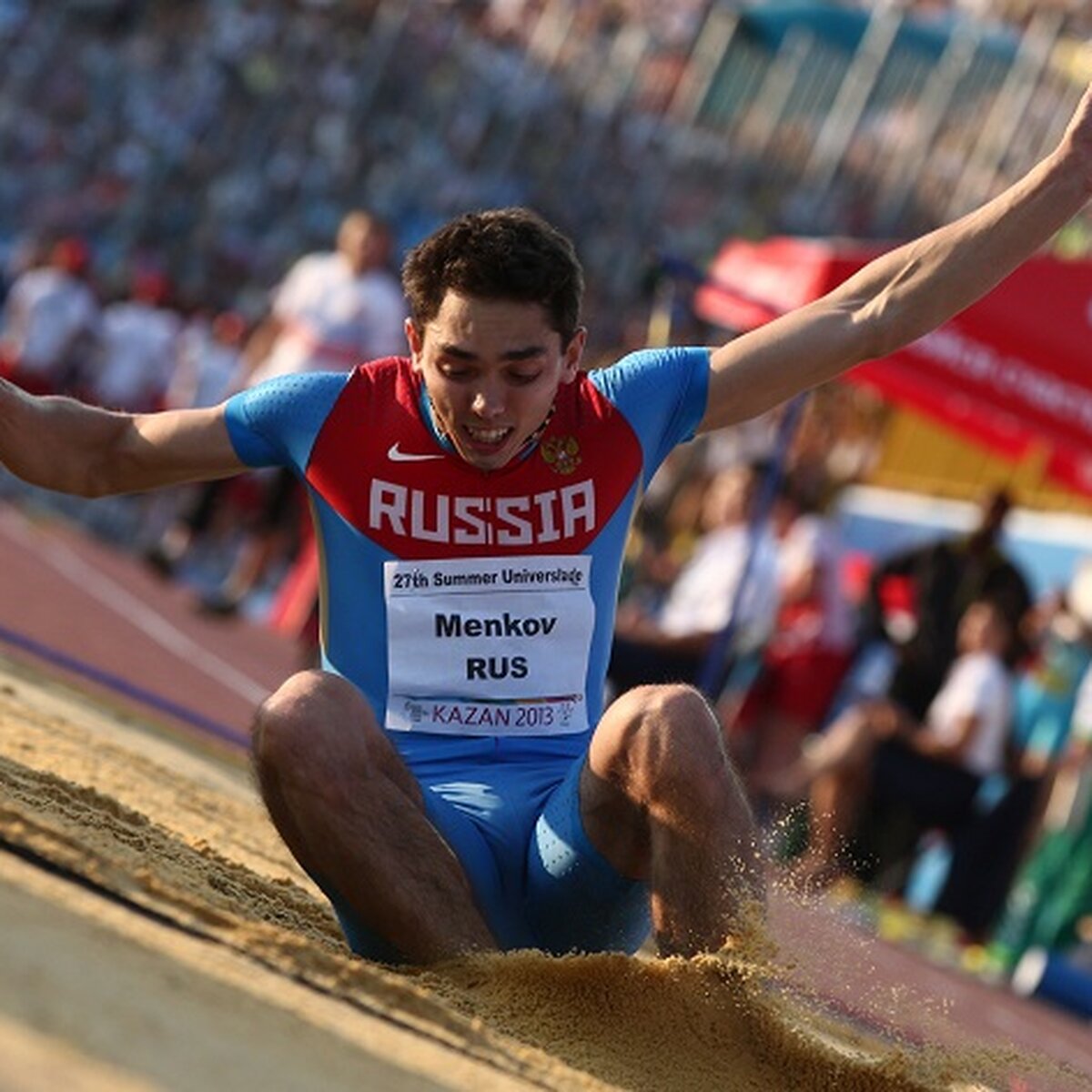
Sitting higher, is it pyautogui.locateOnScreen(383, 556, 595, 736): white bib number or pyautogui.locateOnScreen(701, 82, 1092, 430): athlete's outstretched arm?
pyautogui.locateOnScreen(701, 82, 1092, 430): athlete's outstretched arm

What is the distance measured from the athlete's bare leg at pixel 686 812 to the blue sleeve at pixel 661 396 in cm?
71

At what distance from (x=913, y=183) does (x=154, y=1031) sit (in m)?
19.8

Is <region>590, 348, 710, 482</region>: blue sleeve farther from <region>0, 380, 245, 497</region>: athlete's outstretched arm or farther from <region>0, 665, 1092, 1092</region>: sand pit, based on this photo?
<region>0, 665, 1092, 1092</region>: sand pit

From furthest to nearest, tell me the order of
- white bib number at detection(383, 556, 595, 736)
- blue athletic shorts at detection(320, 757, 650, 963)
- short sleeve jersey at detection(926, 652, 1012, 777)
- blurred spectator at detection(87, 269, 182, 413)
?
blurred spectator at detection(87, 269, 182, 413), short sleeve jersey at detection(926, 652, 1012, 777), white bib number at detection(383, 556, 595, 736), blue athletic shorts at detection(320, 757, 650, 963)

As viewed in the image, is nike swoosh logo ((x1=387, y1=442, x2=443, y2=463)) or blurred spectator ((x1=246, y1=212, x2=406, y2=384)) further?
blurred spectator ((x1=246, y1=212, x2=406, y2=384))

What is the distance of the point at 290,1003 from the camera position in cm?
353

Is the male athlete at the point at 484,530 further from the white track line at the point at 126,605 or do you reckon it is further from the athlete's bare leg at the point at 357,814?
the white track line at the point at 126,605

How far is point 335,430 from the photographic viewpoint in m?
4.80

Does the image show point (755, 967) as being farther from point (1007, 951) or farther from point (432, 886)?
point (1007, 951)

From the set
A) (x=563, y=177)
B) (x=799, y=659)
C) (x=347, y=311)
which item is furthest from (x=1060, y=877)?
(x=563, y=177)

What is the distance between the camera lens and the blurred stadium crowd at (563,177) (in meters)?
12.1

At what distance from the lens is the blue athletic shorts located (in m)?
4.45

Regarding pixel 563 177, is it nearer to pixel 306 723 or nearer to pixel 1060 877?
pixel 1060 877

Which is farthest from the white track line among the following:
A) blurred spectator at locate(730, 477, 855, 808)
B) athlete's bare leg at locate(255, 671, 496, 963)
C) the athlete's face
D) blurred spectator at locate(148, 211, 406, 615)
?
athlete's bare leg at locate(255, 671, 496, 963)
